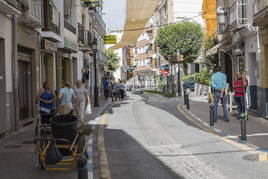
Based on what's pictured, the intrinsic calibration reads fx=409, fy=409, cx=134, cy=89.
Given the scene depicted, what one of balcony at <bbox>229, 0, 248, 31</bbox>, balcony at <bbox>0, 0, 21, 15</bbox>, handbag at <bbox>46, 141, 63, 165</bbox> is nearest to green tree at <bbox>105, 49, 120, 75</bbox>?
balcony at <bbox>229, 0, 248, 31</bbox>

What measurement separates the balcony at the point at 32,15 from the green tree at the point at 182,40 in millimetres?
29275

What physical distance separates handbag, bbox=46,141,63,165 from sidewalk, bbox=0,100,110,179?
0.79ft

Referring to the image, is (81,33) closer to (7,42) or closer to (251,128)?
(7,42)

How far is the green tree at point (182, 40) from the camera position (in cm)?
4492

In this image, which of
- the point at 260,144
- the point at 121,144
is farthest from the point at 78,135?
the point at 260,144

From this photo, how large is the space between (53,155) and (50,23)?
40.3 ft

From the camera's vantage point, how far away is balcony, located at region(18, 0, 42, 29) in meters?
13.8

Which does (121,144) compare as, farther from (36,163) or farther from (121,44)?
(121,44)

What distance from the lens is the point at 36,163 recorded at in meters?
7.69

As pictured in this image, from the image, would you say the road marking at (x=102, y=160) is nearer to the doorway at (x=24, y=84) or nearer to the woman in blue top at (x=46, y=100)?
the woman in blue top at (x=46, y=100)

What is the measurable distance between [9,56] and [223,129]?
6964 millimetres

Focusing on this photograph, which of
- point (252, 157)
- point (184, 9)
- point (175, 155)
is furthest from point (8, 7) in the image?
point (184, 9)

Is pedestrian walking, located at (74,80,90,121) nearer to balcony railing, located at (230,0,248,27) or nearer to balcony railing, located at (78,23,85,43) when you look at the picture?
balcony railing, located at (230,0,248,27)

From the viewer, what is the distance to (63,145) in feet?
23.2
